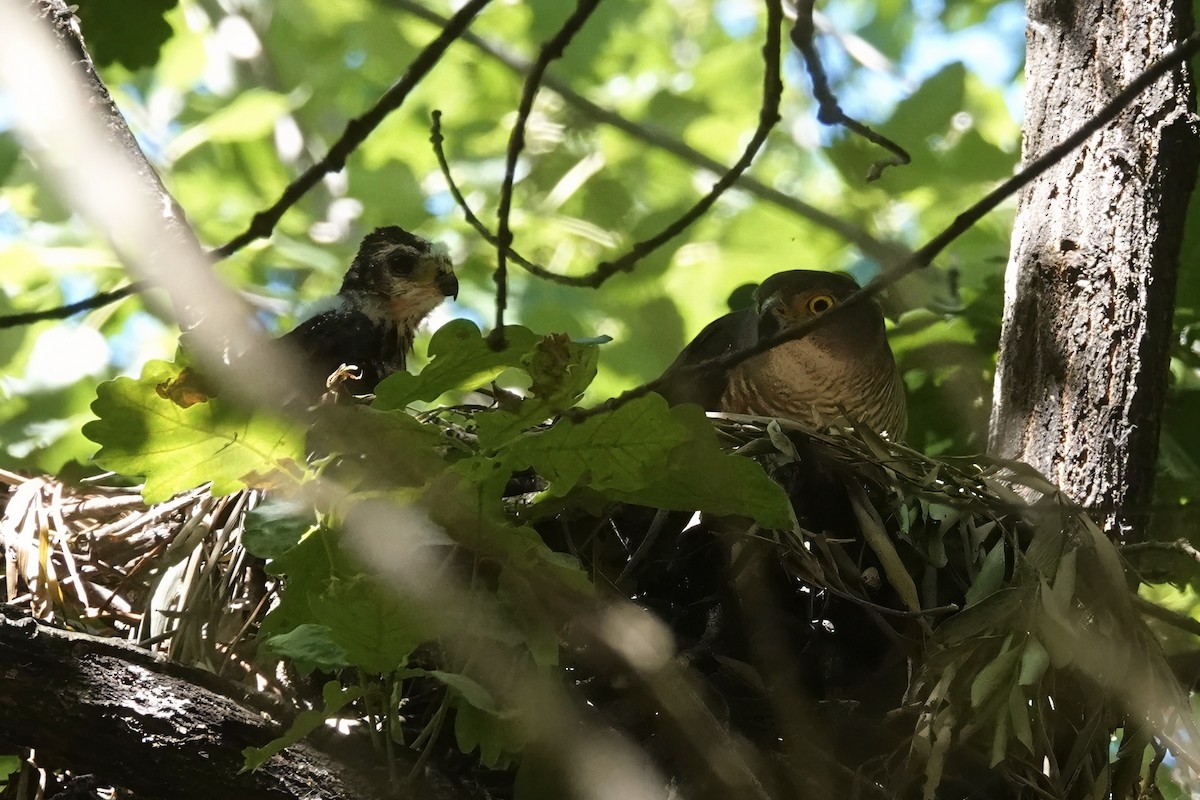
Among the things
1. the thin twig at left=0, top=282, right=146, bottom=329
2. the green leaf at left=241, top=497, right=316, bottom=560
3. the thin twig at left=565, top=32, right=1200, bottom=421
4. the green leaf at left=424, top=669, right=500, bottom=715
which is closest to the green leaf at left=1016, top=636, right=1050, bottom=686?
the thin twig at left=565, top=32, right=1200, bottom=421

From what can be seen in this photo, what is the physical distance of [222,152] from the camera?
18.0 ft

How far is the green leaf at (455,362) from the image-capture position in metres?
1.62

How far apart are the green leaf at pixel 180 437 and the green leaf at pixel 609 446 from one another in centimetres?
31

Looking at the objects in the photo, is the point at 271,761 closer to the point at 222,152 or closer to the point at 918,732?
the point at 918,732

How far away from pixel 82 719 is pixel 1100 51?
8.37 ft

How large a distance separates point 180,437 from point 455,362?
1.21 ft

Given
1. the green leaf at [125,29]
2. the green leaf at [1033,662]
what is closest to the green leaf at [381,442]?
the green leaf at [1033,662]

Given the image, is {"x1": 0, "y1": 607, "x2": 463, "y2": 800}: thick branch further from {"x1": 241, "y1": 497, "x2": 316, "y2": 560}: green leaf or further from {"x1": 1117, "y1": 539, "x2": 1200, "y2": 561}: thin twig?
{"x1": 1117, "y1": 539, "x2": 1200, "y2": 561}: thin twig

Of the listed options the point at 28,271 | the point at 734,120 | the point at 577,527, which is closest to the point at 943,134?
the point at 734,120

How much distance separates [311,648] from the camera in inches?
63.7

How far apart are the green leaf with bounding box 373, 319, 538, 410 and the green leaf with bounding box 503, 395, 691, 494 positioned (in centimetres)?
11

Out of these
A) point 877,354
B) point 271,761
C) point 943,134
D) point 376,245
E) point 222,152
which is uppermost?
point 222,152

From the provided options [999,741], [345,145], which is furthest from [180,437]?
[999,741]

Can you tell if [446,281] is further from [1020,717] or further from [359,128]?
[1020,717]
